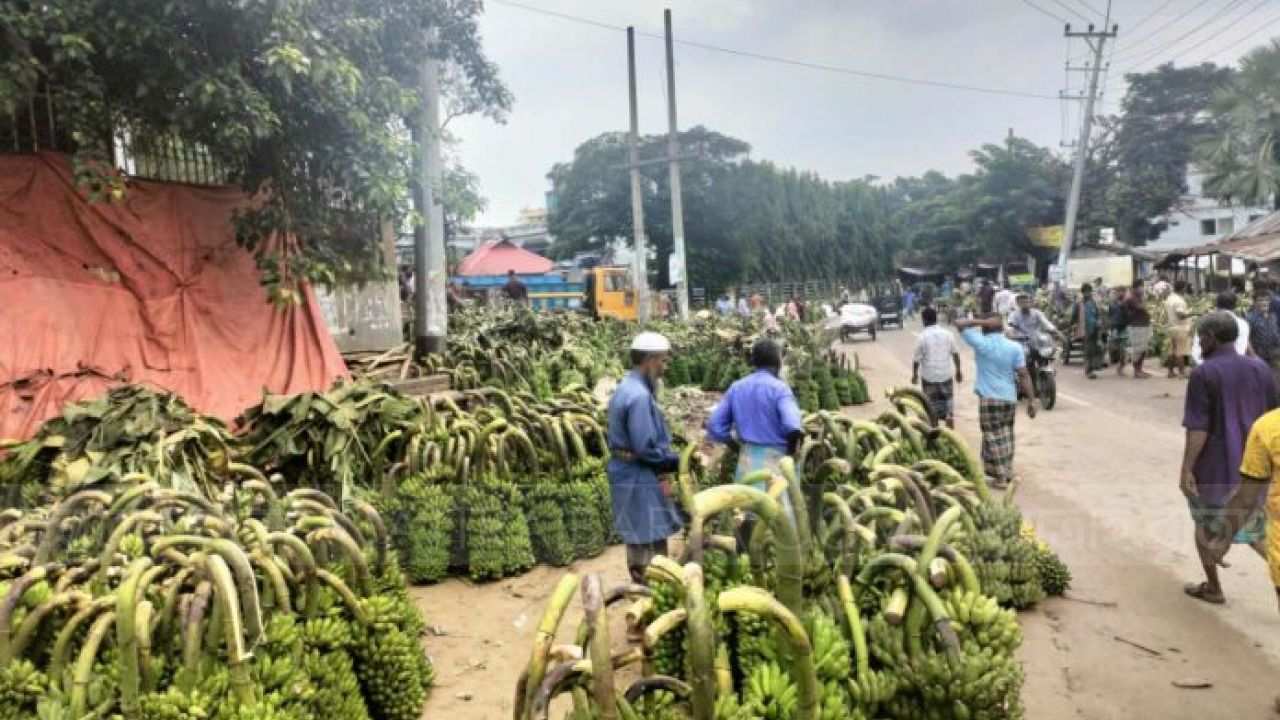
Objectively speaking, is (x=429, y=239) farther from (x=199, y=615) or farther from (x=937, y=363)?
A: (x=199, y=615)

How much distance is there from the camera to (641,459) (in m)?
4.82

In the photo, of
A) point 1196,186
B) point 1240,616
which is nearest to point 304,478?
point 1240,616

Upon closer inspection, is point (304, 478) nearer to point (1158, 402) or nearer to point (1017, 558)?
point (1017, 558)

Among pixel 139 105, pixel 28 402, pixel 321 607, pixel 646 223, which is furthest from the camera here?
pixel 646 223

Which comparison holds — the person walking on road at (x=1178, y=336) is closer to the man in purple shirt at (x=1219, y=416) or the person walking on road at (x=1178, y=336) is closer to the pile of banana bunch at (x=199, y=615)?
the man in purple shirt at (x=1219, y=416)

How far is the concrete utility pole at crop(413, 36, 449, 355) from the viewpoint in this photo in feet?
36.0

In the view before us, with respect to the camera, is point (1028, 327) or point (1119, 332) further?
point (1119, 332)

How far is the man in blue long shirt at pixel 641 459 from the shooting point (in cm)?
480

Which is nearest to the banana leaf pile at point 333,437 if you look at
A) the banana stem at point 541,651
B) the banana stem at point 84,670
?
the banana stem at point 84,670

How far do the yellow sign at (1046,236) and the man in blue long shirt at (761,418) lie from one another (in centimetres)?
3765

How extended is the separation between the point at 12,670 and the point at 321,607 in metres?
0.93

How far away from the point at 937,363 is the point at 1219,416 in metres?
4.35

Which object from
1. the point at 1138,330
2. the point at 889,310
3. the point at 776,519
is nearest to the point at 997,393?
the point at 776,519

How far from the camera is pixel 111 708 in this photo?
263 cm
